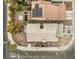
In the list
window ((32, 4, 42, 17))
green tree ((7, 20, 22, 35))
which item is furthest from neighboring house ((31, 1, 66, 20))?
green tree ((7, 20, 22, 35))

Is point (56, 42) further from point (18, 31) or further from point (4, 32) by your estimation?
point (4, 32)

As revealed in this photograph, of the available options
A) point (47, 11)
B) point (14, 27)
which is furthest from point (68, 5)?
point (14, 27)

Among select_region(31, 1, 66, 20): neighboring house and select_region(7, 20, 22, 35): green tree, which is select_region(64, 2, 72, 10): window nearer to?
select_region(31, 1, 66, 20): neighboring house

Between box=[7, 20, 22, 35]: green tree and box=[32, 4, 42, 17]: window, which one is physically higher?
box=[32, 4, 42, 17]: window

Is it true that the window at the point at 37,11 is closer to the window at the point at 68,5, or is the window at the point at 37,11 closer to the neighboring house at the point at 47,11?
the neighboring house at the point at 47,11

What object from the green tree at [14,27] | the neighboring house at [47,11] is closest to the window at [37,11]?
the neighboring house at [47,11]

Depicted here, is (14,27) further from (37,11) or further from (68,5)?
(68,5)

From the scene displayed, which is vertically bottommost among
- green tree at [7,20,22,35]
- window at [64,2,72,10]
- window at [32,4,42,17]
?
green tree at [7,20,22,35]
